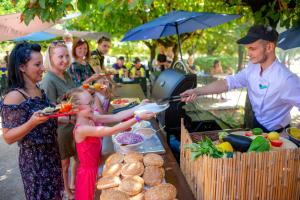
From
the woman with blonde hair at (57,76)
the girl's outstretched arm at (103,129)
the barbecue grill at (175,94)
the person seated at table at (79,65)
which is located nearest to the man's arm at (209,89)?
the barbecue grill at (175,94)

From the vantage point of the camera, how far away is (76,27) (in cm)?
1497

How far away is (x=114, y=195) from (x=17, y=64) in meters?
1.33

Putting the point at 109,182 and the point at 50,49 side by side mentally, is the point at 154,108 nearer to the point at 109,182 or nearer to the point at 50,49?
the point at 109,182

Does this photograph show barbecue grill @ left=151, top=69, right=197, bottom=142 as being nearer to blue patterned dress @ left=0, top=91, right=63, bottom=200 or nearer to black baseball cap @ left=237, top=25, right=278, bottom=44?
black baseball cap @ left=237, top=25, right=278, bottom=44

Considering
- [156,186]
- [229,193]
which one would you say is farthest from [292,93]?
[156,186]

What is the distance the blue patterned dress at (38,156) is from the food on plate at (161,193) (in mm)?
1170

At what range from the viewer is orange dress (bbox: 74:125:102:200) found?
2188 mm

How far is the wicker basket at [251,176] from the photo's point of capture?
1.41 m

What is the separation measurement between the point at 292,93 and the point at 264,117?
0.33 metres

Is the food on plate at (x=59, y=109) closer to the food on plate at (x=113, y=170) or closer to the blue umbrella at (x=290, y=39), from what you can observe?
the food on plate at (x=113, y=170)

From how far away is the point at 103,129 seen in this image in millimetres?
2078

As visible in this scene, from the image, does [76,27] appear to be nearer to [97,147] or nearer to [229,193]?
[97,147]

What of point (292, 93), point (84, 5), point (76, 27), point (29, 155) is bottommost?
point (29, 155)

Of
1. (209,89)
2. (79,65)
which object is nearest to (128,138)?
(209,89)
